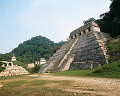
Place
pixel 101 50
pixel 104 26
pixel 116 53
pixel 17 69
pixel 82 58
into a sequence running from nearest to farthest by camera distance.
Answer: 1. pixel 116 53
2. pixel 101 50
3. pixel 82 58
4. pixel 104 26
5. pixel 17 69

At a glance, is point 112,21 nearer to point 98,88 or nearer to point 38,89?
point 98,88

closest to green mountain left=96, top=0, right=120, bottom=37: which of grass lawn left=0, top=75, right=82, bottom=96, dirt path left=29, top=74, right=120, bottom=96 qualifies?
dirt path left=29, top=74, right=120, bottom=96

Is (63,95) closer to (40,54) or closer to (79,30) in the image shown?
(79,30)

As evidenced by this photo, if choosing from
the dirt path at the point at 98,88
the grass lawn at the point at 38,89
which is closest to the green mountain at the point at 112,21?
the dirt path at the point at 98,88

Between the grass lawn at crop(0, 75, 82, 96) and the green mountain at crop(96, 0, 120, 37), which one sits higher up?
the green mountain at crop(96, 0, 120, 37)

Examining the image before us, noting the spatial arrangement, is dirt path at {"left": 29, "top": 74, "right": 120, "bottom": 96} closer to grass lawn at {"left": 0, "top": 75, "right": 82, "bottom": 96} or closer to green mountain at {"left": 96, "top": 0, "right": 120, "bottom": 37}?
grass lawn at {"left": 0, "top": 75, "right": 82, "bottom": 96}

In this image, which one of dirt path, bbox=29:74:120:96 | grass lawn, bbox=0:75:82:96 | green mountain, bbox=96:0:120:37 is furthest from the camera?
green mountain, bbox=96:0:120:37

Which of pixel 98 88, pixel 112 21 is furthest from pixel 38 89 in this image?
pixel 112 21

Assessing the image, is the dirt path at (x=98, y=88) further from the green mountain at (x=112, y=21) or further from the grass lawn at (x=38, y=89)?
the green mountain at (x=112, y=21)

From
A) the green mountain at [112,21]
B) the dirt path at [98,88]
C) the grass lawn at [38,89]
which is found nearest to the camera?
the dirt path at [98,88]

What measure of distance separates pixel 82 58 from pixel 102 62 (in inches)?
148

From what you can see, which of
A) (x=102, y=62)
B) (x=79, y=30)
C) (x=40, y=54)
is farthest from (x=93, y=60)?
(x=40, y=54)

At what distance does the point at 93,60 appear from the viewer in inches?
545

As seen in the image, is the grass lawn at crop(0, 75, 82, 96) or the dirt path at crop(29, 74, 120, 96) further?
the grass lawn at crop(0, 75, 82, 96)
